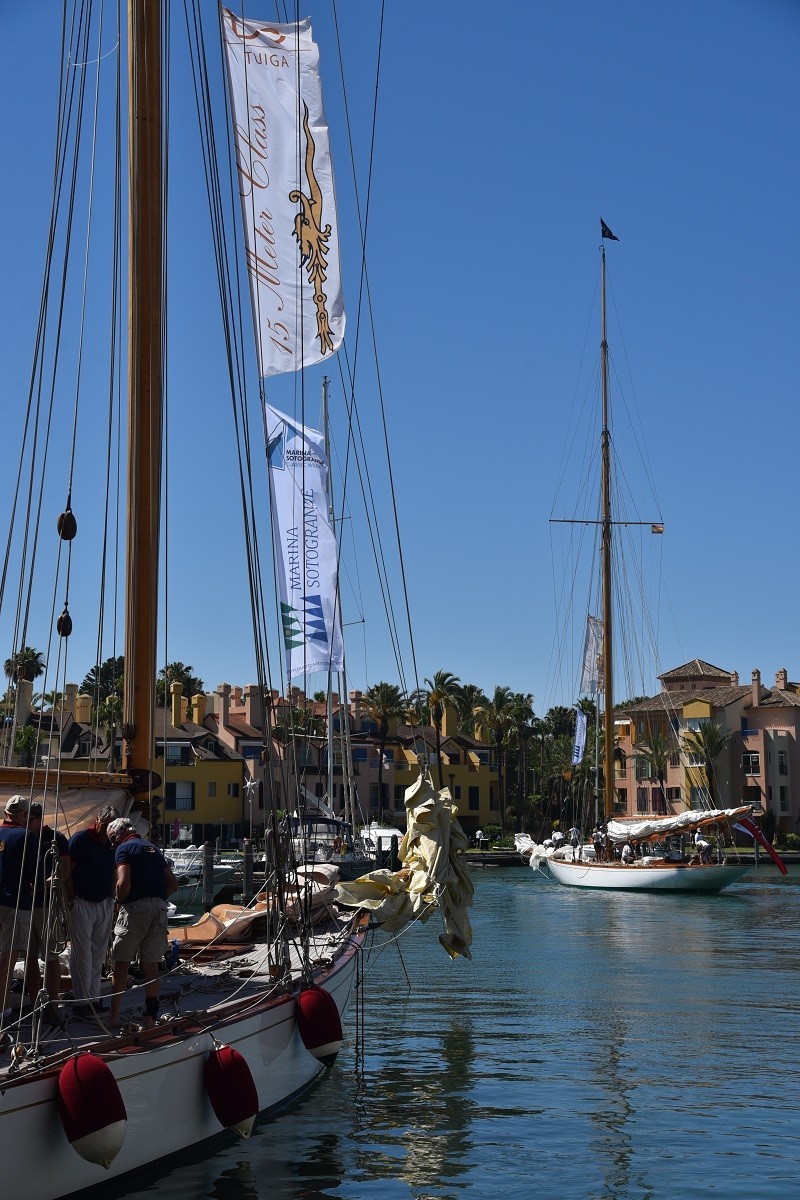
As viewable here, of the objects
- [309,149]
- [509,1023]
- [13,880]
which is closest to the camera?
[13,880]

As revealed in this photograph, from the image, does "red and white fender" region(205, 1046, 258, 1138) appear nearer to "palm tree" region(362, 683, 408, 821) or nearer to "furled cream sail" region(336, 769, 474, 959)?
"furled cream sail" region(336, 769, 474, 959)

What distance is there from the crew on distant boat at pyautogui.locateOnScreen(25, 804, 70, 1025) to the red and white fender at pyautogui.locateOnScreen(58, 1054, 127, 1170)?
99 cm

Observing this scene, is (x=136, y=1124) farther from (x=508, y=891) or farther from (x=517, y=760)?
(x=517, y=760)

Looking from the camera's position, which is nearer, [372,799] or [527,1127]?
[527,1127]

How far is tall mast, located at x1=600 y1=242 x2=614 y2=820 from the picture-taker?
202ft

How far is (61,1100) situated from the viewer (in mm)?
8711

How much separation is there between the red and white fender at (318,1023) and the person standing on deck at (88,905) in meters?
2.39

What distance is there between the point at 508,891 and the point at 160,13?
47.7m

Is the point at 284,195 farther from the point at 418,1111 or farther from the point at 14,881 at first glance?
the point at 418,1111

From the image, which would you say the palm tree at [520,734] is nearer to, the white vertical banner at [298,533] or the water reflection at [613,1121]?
the white vertical banner at [298,533]

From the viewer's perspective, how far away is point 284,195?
56.7ft

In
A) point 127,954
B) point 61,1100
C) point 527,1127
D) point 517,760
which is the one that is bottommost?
point 527,1127

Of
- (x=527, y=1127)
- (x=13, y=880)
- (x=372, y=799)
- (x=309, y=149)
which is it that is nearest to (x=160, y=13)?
(x=309, y=149)

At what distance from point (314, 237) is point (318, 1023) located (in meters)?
9.98
